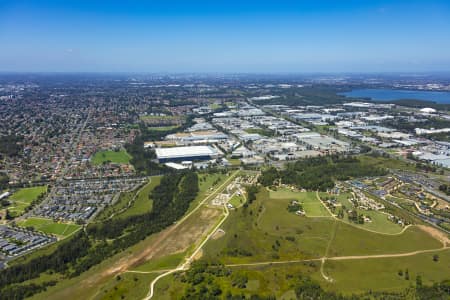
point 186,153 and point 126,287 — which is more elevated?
point 186,153

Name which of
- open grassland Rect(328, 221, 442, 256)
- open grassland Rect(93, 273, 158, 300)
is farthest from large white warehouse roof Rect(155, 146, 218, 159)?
open grassland Rect(93, 273, 158, 300)

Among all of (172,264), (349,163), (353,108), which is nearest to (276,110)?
(353,108)

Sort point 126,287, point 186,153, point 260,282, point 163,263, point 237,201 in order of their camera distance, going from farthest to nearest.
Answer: point 186,153 < point 237,201 < point 163,263 < point 260,282 < point 126,287

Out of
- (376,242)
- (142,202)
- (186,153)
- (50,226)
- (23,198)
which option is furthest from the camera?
(186,153)

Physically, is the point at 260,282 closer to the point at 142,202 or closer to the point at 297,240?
the point at 297,240

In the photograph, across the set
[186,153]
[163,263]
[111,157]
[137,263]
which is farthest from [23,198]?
[186,153]

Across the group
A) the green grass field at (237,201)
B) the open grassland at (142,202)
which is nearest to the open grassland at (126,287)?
the open grassland at (142,202)

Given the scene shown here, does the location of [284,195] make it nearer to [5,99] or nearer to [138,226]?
[138,226]

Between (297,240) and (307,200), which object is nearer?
(297,240)
